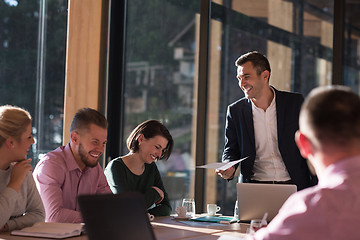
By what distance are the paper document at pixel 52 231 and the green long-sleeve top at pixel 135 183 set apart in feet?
2.87

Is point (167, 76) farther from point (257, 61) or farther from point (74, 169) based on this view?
point (74, 169)

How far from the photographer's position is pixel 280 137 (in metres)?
3.71

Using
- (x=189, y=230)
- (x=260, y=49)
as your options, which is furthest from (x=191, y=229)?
(x=260, y=49)

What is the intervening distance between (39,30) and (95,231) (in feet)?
12.2

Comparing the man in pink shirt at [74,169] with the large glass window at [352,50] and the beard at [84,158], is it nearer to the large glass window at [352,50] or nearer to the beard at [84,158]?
the beard at [84,158]

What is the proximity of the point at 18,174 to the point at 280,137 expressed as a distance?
6.21ft

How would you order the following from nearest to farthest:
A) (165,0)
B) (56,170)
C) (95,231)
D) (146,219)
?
(95,231), (146,219), (56,170), (165,0)

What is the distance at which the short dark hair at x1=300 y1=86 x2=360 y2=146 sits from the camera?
1.35m

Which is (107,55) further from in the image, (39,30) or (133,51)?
(39,30)

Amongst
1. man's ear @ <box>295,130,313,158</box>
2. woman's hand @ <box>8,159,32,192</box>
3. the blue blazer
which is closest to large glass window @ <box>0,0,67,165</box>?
the blue blazer

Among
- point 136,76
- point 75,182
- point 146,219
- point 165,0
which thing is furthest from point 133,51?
point 146,219

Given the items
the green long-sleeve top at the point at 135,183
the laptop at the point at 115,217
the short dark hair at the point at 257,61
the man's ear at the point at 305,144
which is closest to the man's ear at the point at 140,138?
the green long-sleeve top at the point at 135,183

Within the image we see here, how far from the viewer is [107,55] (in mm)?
5551

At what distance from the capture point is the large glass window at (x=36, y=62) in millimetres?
4660
